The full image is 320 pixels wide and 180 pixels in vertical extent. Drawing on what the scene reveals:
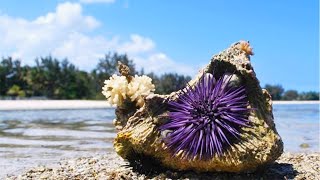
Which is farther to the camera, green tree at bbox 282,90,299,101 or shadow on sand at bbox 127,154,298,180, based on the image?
green tree at bbox 282,90,299,101

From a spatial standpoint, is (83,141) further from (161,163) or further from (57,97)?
(57,97)

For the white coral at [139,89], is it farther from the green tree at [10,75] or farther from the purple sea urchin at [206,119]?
the green tree at [10,75]

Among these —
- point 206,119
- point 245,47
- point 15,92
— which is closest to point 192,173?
point 206,119

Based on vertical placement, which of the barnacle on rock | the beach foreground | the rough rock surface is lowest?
the beach foreground

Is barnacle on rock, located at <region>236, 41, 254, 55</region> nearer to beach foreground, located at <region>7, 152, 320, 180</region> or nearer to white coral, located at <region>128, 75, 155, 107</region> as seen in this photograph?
white coral, located at <region>128, 75, 155, 107</region>

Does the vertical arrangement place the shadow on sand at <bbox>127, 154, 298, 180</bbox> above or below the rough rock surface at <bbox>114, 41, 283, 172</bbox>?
below

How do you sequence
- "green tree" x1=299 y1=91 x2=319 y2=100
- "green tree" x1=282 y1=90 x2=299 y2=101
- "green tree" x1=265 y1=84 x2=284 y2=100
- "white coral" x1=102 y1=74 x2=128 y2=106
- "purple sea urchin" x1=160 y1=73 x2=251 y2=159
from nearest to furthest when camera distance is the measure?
"purple sea urchin" x1=160 y1=73 x2=251 y2=159 < "white coral" x1=102 y1=74 x2=128 y2=106 < "green tree" x1=265 y1=84 x2=284 y2=100 < "green tree" x1=282 y1=90 x2=299 y2=101 < "green tree" x1=299 y1=91 x2=319 y2=100

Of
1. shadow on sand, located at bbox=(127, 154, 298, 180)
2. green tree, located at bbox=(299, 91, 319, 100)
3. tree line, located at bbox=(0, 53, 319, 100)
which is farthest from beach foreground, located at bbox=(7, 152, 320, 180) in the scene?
green tree, located at bbox=(299, 91, 319, 100)

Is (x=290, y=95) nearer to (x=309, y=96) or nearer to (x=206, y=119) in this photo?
(x=309, y=96)
